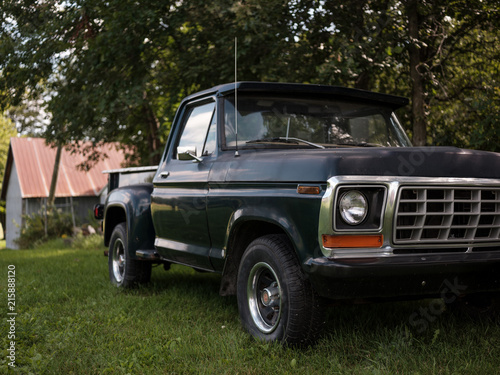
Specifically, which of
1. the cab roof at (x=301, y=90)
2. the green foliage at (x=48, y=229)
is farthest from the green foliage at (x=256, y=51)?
the green foliage at (x=48, y=229)

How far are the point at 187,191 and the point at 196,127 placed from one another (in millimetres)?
679

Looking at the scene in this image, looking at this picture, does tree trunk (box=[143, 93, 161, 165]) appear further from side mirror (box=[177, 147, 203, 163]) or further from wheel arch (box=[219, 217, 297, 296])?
wheel arch (box=[219, 217, 297, 296])

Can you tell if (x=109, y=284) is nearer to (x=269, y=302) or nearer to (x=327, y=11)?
(x=269, y=302)

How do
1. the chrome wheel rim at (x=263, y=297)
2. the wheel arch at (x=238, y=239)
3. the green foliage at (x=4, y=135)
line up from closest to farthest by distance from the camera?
the chrome wheel rim at (x=263, y=297) → the wheel arch at (x=238, y=239) → the green foliage at (x=4, y=135)

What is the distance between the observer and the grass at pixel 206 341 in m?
3.66

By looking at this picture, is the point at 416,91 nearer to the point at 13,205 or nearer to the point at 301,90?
the point at 301,90

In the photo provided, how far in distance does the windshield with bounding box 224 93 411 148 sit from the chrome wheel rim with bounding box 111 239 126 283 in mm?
2696

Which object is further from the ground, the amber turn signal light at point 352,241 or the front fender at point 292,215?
the front fender at point 292,215

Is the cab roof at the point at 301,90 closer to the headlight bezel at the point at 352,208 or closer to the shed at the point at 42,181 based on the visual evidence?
the headlight bezel at the point at 352,208

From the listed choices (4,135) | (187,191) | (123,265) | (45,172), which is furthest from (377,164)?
(4,135)

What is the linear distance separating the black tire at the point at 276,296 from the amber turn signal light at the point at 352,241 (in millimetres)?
428

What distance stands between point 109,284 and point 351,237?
417cm

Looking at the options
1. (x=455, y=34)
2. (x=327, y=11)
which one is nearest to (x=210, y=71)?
(x=327, y=11)

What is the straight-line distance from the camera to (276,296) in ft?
13.2
